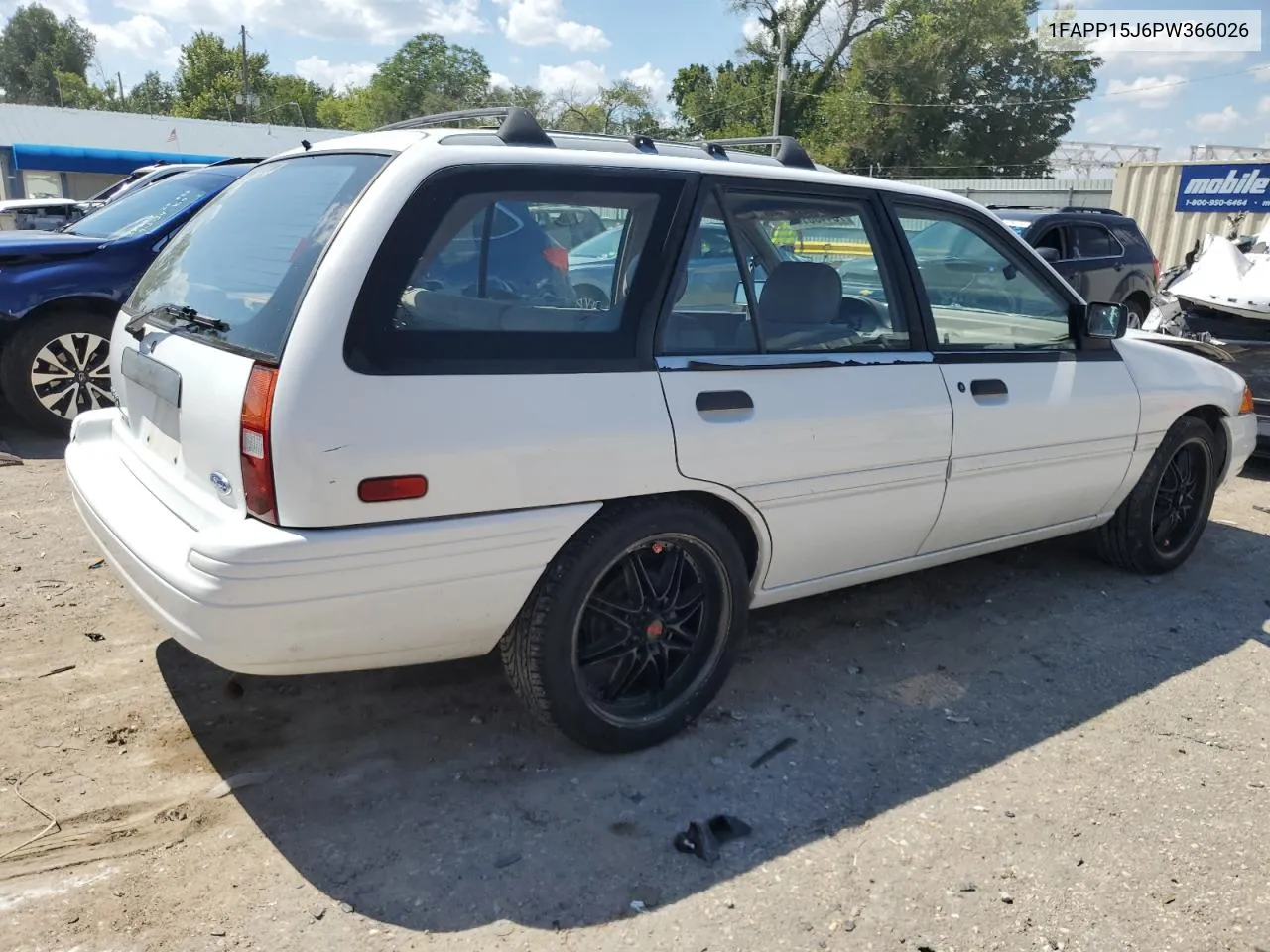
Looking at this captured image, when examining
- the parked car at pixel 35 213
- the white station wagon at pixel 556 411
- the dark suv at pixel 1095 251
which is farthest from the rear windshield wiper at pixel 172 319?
the parked car at pixel 35 213

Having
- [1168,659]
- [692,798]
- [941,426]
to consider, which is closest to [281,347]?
[692,798]

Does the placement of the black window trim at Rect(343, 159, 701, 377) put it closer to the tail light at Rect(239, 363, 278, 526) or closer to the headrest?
the tail light at Rect(239, 363, 278, 526)

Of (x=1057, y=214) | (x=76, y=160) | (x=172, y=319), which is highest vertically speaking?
(x=76, y=160)

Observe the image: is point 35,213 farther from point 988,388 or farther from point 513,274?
point 988,388

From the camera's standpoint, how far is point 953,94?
51.4 m

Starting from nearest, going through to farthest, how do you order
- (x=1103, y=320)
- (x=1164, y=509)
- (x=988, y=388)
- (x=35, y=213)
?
(x=988, y=388) < (x=1103, y=320) < (x=1164, y=509) < (x=35, y=213)

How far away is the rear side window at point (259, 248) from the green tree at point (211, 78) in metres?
84.4

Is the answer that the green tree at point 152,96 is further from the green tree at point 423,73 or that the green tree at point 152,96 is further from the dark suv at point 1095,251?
the dark suv at point 1095,251

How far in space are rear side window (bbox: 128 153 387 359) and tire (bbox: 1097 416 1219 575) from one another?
12.3ft

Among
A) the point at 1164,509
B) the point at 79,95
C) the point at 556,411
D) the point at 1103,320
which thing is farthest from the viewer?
the point at 79,95

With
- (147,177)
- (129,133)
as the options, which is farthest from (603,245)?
(129,133)

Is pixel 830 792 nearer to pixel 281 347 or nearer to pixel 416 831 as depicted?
pixel 416 831

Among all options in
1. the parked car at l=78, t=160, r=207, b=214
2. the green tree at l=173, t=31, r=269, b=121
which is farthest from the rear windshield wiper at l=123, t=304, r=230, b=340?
the green tree at l=173, t=31, r=269, b=121

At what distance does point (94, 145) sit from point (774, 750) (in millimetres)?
45577
